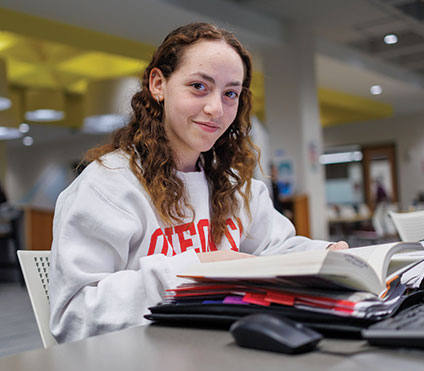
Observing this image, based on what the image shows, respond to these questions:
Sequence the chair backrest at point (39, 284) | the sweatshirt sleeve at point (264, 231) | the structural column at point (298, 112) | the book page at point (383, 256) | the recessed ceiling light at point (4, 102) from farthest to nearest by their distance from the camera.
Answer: the structural column at point (298, 112), the recessed ceiling light at point (4, 102), the sweatshirt sleeve at point (264, 231), the chair backrest at point (39, 284), the book page at point (383, 256)

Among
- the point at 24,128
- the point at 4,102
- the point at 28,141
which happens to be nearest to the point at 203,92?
the point at 4,102

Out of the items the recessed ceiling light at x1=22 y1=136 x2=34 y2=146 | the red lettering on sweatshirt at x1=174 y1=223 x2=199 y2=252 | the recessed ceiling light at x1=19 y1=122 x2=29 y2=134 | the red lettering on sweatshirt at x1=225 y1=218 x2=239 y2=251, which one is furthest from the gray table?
the recessed ceiling light at x1=22 y1=136 x2=34 y2=146

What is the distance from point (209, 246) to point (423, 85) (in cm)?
1143

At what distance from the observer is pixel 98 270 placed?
3.02 ft

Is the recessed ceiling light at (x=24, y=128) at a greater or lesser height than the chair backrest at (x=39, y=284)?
greater

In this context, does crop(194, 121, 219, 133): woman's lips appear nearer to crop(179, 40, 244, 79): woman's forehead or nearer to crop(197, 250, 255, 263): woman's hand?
crop(179, 40, 244, 79): woman's forehead

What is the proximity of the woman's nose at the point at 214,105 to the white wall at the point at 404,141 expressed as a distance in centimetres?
1340

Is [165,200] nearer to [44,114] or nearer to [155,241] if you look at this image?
[155,241]

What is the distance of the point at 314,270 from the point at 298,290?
74 mm

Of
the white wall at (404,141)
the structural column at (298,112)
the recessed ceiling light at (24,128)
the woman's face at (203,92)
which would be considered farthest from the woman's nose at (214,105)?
the white wall at (404,141)

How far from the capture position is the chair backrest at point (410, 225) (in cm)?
199

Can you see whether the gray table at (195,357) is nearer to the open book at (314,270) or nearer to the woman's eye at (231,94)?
the open book at (314,270)

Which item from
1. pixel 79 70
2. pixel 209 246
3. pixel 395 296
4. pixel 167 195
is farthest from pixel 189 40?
pixel 79 70

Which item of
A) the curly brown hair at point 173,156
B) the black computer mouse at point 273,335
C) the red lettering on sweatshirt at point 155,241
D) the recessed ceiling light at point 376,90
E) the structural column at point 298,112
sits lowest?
the black computer mouse at point 273,335
